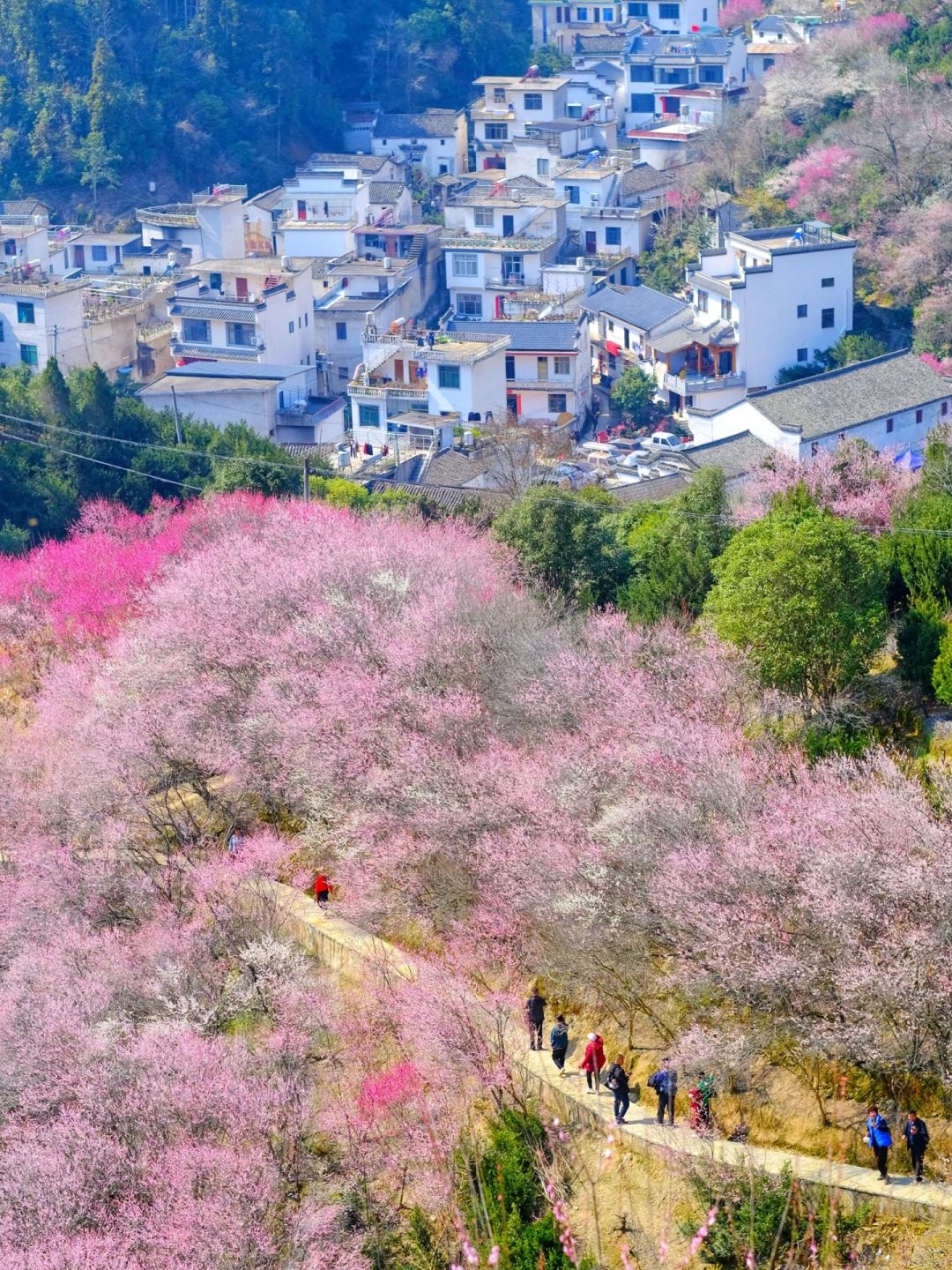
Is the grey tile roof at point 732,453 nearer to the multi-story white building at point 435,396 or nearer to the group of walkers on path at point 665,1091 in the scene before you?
the multi-story white building at point 435,396

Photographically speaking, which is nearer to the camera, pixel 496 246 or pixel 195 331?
pixel 195 331

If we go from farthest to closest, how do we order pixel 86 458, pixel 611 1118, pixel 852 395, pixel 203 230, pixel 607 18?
pixel 607 18 → pixel 203 230 → pixel 86 458 → pixel 852 395 → pixel 611 1118

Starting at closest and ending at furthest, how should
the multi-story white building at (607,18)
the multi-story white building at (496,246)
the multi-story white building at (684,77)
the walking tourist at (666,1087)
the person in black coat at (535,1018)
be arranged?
the walking tourist at (666,1087)
the person in black coat at (535,1018)
the multi-story white building at (496,246)
the multi-story white building at (684,77)
the multi-story white building at (607,18)

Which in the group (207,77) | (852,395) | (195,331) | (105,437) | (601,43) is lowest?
(195,331)

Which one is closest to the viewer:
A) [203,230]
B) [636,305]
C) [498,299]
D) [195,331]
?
[636,305]

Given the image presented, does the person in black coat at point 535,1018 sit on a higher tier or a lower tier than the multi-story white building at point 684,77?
lower

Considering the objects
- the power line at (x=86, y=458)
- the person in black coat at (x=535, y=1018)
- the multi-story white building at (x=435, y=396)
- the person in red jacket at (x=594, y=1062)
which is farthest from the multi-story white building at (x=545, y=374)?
the person in red jacket at (x=594, y=1062)

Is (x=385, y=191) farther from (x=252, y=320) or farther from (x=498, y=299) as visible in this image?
(x=252, y=320)

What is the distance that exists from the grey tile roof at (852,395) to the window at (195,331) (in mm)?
16005

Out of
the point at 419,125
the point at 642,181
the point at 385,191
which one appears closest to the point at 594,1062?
the point at 642,181

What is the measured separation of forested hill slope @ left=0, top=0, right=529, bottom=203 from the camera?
61.5 meters

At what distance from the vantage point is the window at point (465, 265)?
50406 mm

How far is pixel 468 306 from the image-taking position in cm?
5066

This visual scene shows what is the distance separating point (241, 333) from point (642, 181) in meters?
14.5
